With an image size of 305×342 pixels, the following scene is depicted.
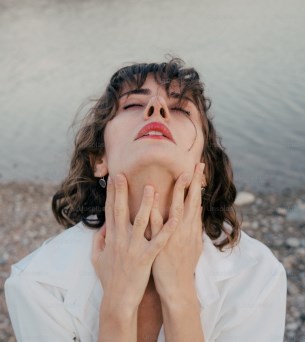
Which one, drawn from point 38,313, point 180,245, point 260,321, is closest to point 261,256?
point 260,321

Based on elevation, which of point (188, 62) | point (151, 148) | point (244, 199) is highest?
point (151, 148)

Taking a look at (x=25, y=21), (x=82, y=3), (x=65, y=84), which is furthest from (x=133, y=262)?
(x=82, y=3)

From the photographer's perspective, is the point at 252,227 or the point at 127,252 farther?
the point at 252,227

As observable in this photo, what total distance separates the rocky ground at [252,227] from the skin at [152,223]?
1.90 m

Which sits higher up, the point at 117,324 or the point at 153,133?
the point at 153,133

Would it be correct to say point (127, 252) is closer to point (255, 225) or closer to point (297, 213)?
point (255, 225)

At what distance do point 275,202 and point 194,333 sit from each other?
13.1 feet

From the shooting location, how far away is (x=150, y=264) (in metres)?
2.38

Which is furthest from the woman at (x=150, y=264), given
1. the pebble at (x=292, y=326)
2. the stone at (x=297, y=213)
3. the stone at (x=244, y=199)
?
the stone at (x=244, y=199)

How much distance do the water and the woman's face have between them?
2812mm

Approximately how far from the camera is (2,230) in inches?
231

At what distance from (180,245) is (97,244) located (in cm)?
50

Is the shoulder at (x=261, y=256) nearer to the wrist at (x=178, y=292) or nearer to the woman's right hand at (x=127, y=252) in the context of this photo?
the wrist at (x=178, y=292)

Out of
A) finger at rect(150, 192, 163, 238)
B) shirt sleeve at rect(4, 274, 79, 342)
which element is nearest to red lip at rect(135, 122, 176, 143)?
finger at rect(150, 192, 163, 238)
